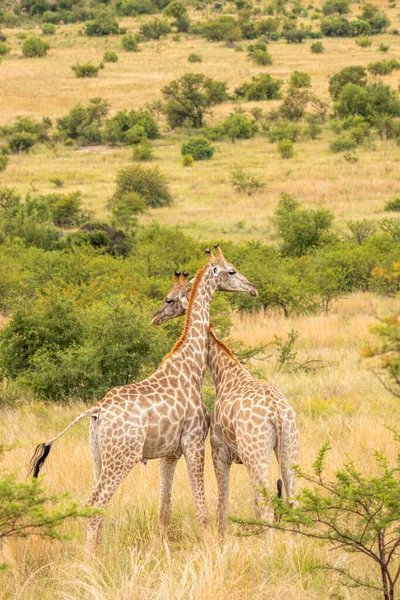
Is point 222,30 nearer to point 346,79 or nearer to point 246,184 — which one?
point 346,79

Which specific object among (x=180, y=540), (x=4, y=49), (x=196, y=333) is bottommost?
(x=4, y=49)

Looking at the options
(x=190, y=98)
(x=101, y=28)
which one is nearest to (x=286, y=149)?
(x=190, y=98)

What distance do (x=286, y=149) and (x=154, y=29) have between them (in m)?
41.9

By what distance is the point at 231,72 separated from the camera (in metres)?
59.9

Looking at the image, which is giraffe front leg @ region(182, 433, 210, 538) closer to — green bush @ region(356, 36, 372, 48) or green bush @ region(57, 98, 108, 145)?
green bush @ region(57, 98, 108, 145)

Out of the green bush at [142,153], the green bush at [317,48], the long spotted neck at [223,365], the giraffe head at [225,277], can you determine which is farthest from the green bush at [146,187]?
the green bush at [317,48]

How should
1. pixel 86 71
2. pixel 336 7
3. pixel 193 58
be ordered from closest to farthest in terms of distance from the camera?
1. pixel 86 71
2. pixel 193 58
3. pixel 336 7

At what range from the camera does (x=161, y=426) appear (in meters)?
5.76

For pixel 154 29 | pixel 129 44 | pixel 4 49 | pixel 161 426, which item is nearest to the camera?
pixel 161 426

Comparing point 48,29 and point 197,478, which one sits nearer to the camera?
point 197,478

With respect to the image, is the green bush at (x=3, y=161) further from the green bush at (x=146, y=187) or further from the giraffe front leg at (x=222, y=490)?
the giraffe front leg at (x=222, y=490)

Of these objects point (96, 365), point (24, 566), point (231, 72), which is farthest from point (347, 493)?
point (231, 72)

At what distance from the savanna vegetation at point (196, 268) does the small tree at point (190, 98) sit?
158mm

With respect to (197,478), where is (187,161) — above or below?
below
